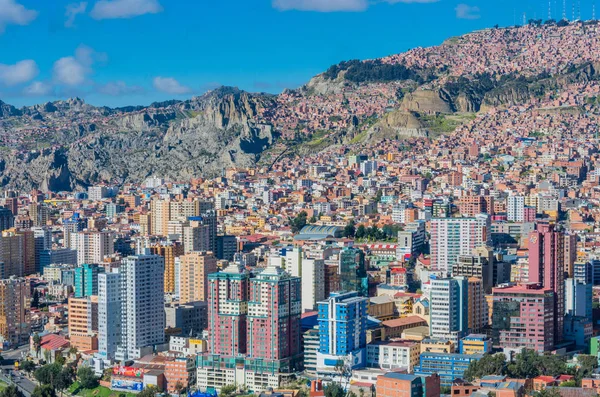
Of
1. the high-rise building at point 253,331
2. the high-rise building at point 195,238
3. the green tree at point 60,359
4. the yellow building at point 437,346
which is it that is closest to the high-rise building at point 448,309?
the yellow building at point 437,346

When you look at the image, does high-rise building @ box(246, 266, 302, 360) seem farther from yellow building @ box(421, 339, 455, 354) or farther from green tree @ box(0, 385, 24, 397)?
green tree @ box(0, 385, 24, 397)

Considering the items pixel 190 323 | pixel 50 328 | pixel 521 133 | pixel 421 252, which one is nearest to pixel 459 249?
pixel 421 252

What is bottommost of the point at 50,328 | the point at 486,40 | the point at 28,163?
Answer: the point at 50,328

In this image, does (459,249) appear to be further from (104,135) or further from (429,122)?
(104,135)

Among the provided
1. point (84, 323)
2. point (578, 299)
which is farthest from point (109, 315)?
point (578, 299)

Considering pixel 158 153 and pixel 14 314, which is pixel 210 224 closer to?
pixel 14 314

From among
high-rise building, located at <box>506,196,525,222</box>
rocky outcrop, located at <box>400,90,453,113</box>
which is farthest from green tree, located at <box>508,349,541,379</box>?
rocky outcrop, located at <box>400,90,453,113</box>
